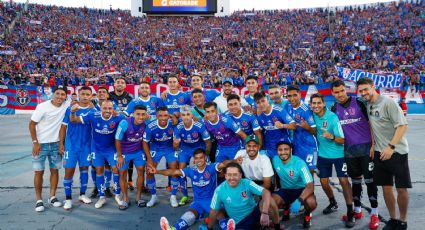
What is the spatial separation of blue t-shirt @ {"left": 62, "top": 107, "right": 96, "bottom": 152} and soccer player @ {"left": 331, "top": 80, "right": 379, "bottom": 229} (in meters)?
4.37

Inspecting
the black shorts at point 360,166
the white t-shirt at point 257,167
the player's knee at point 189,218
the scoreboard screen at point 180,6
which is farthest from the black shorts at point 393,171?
the scoreboard screen at point 180,6

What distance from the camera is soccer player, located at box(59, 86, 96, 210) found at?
6763 millimetres

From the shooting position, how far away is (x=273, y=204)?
512 centimetres

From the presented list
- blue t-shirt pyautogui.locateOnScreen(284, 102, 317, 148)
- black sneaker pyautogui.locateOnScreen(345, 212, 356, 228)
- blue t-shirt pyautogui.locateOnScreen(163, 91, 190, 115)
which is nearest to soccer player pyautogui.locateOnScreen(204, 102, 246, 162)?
blue t-shirt pyautogui.locateOnScreen(284, 102, 317, 148)

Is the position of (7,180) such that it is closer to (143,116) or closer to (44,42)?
(143,116)

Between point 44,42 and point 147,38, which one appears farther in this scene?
point 147,38

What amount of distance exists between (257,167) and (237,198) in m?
0.80

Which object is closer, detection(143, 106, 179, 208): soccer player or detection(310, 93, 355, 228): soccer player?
detection(310, 93, 355, 228): soccer player

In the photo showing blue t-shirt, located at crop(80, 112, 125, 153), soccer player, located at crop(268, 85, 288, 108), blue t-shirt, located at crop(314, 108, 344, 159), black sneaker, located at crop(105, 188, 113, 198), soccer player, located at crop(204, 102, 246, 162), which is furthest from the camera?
black sneaker, located at crop(105, 188, 113, 198)

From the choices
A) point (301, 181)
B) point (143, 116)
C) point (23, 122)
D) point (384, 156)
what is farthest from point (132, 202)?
point (23, 122)

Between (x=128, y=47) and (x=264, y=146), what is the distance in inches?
1337

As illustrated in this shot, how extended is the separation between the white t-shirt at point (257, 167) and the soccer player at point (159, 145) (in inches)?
57.9

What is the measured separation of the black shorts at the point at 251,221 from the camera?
5.25 metres

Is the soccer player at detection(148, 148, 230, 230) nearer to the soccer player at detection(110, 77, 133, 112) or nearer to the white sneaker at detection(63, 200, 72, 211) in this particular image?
the white sneaker at detection(63, 200, 72, 211)
